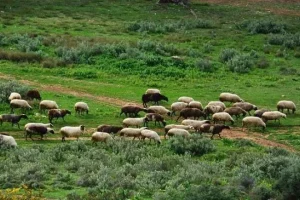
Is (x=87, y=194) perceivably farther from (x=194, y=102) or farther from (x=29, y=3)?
(x=29, y=3)

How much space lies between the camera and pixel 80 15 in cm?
5625

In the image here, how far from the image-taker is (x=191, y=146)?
25.0 metres

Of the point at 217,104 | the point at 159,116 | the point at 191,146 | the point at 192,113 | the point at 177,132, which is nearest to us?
the point at 191,146

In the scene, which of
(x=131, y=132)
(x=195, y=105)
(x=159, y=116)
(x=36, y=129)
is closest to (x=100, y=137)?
(x=131, y=132)

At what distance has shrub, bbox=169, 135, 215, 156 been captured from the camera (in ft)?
82.1

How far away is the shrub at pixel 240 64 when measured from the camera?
40000mm

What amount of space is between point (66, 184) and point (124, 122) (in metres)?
9.19

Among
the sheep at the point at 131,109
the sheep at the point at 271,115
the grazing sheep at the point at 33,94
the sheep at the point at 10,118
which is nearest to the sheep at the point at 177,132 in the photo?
the sheep at the point at 131,109

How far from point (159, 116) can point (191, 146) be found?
4.49m

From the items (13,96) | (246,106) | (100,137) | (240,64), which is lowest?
(100,137)

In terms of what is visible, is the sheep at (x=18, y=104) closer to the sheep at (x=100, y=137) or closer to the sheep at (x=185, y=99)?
the sheep at (x=100, y=137)

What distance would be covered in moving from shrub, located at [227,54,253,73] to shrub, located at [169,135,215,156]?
1502cm

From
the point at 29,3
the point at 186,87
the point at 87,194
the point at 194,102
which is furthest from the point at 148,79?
the point at 29,3

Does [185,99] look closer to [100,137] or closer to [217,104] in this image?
[217,104]
